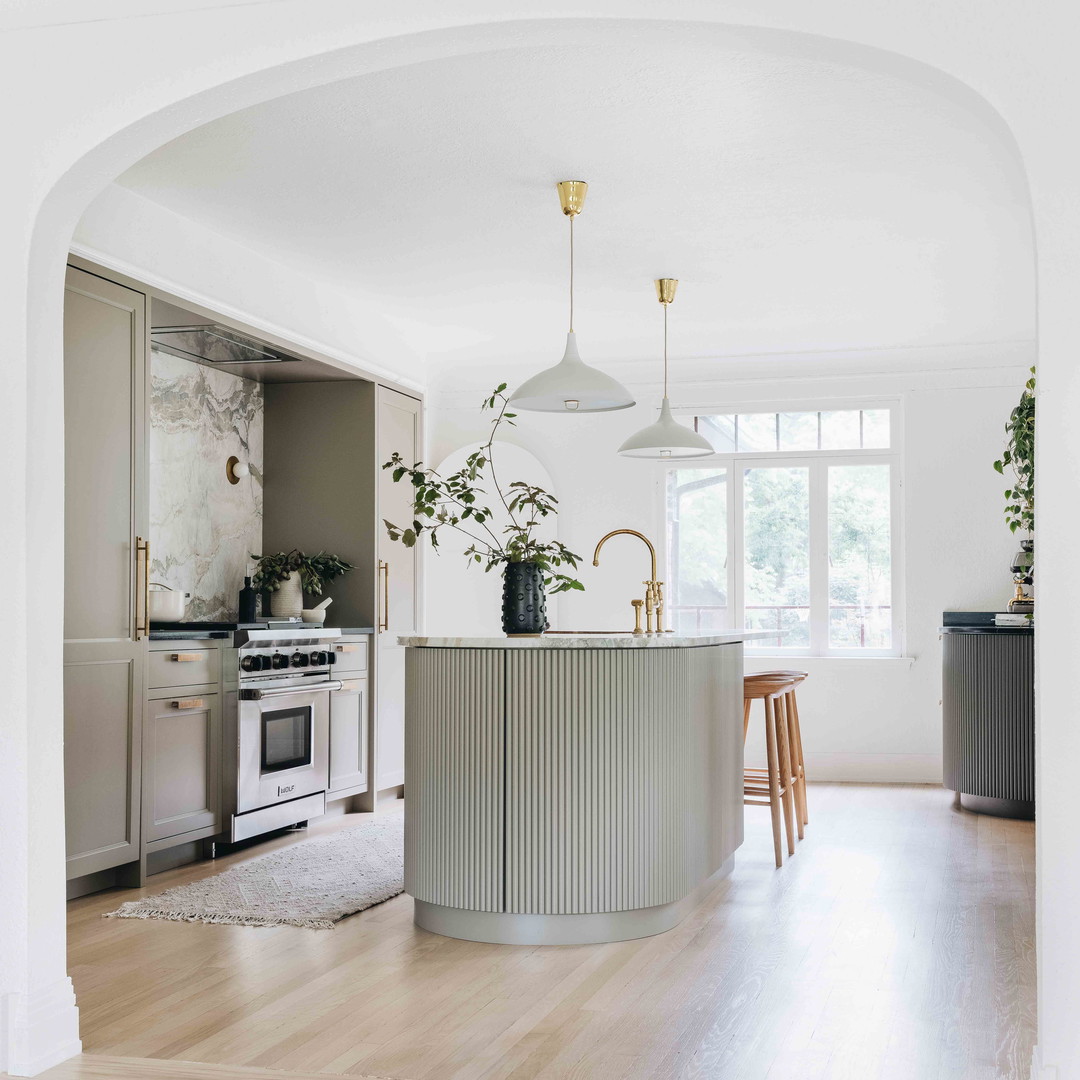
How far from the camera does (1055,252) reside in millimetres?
2266

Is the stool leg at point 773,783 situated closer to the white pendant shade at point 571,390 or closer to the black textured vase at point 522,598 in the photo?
the black textured vase at point 522,598

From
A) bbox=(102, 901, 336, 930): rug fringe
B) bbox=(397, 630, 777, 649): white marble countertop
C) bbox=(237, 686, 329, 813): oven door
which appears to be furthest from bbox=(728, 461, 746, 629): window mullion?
bbox=(102, 901, 336, 930): rug fringe

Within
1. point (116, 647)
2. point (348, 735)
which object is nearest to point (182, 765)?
point (116, 647)

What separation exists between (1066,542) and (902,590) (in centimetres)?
527

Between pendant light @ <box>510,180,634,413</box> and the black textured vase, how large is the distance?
580mm

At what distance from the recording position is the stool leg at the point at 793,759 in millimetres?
5523

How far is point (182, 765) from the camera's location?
16.0ft

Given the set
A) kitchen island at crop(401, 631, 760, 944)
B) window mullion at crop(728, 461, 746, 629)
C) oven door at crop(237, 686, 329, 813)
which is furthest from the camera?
window mullion at crop(728, 461, 746, 629)

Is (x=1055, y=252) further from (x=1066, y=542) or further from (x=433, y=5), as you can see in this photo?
(x=433, y=5)

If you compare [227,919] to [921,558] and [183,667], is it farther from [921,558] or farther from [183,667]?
[921,558]

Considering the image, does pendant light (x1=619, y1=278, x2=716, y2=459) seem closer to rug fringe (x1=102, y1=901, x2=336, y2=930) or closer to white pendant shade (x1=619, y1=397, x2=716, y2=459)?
white pendant shade (x1=619, y1=397, x2=716, y2=459)

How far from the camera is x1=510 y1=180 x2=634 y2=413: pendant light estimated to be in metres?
4.26

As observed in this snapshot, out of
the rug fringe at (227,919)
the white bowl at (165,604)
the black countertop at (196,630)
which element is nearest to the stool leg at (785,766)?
the rug fringe at (227,919)

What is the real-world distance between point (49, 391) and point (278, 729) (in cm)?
286
